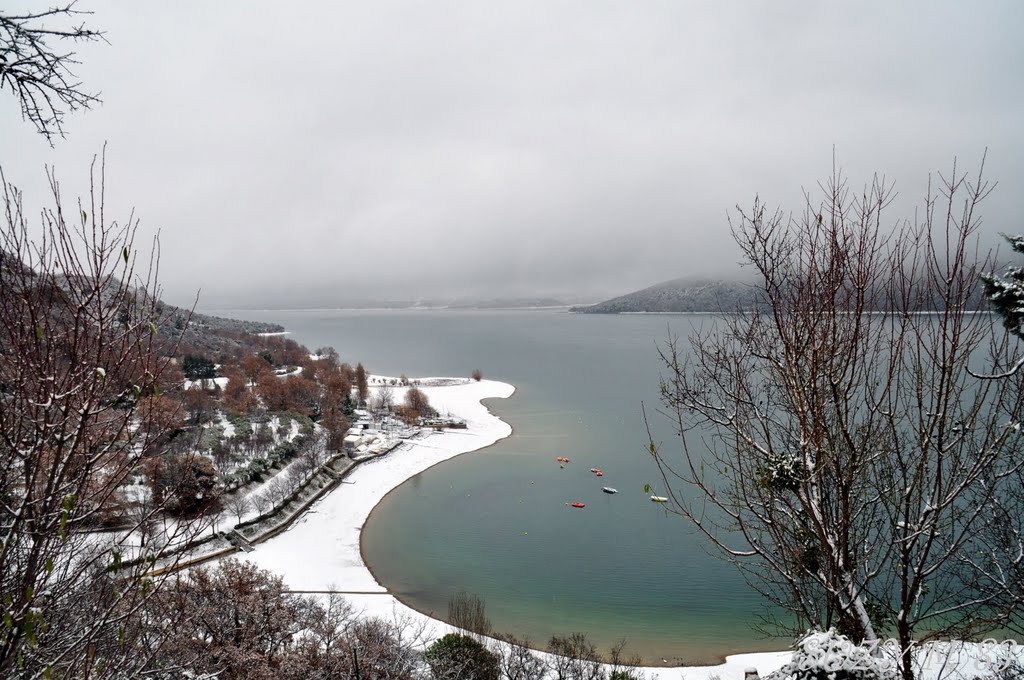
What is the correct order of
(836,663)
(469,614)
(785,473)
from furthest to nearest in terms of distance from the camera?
(469,614) < (785,473) < (836,663)

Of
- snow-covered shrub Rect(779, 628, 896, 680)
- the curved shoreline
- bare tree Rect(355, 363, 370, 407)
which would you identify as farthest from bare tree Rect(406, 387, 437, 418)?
snow-covered shrub Rect(779, 628, 896, 680)

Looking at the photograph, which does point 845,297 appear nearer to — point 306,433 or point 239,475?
point 239,475

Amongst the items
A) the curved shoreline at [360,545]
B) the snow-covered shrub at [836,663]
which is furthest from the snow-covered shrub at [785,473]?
the curved shoreline at [360,545]

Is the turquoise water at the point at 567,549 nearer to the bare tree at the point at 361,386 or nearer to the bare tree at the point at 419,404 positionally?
the bare tree at the point at 419,404

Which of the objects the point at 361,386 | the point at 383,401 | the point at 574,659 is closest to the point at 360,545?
the point at 574,659

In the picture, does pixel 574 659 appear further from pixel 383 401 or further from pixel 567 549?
pixel 383 401

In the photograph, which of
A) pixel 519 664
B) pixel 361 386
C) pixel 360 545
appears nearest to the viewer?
pixel 519 664
